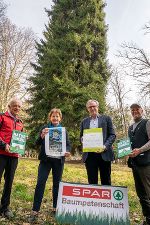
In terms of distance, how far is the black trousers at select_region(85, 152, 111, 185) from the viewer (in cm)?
505

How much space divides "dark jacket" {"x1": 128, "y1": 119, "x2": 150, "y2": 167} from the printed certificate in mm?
1327

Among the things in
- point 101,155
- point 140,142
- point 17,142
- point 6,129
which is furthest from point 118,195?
point 6,129

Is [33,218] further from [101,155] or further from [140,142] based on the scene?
[140,142]

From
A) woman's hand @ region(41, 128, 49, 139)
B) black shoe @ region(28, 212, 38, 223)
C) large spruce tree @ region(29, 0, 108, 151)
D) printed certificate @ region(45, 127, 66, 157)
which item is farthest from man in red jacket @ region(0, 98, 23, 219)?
large spruce tree @ region(29, 0, 108, 151)

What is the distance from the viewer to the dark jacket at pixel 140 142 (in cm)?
461

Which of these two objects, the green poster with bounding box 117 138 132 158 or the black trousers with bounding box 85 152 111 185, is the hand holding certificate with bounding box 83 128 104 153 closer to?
the black trousers with bounding box 85 152 111 185

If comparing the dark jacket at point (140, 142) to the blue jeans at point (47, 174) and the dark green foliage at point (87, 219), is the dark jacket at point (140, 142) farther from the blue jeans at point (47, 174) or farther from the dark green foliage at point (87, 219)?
the blue jeans at point (47, 174)

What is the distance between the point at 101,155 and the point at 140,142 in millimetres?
777

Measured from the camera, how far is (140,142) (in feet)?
15.5

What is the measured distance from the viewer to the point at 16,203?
6152mm

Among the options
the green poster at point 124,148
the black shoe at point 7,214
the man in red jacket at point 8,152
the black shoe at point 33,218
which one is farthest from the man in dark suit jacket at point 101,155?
the black shoe at point 7,214

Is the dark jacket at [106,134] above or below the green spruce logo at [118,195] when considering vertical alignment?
above

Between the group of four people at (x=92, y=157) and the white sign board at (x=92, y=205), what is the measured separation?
16.7 inches

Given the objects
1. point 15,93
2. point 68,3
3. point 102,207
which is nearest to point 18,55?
point 15,93
